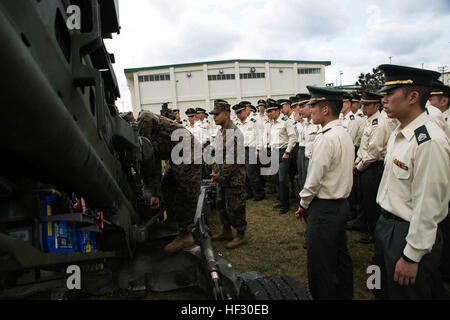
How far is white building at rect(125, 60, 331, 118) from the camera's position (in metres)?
31.8

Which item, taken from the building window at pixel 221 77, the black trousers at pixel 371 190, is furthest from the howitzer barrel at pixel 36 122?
the building window at pixel 221 77

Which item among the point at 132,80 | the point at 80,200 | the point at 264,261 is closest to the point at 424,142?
the point at 80,200

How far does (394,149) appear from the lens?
2025 mm

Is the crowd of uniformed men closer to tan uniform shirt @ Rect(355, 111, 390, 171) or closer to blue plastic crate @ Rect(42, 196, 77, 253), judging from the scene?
tan uniform shirt @ Rect(355, 111, 390, 171)

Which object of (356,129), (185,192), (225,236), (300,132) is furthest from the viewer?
(300,132)

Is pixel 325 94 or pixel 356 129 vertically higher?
pixel 325 94

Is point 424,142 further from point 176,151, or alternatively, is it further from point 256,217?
point 256,217

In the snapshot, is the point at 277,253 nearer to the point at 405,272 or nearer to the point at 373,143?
the point at 373,143

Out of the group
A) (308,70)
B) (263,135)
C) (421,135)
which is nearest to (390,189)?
(421,135)

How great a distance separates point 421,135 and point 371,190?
290 centimetres

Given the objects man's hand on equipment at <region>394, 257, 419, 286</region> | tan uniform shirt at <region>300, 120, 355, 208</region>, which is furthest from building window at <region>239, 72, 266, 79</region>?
man's hand on equipment at <region>394, 257, 419, 286</region>

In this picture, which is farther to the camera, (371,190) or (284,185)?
(284,185)

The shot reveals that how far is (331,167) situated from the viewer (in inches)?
96.7

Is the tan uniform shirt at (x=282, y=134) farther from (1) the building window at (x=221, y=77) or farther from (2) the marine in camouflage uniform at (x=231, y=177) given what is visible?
(1) the building window at (x=221, y=77)
